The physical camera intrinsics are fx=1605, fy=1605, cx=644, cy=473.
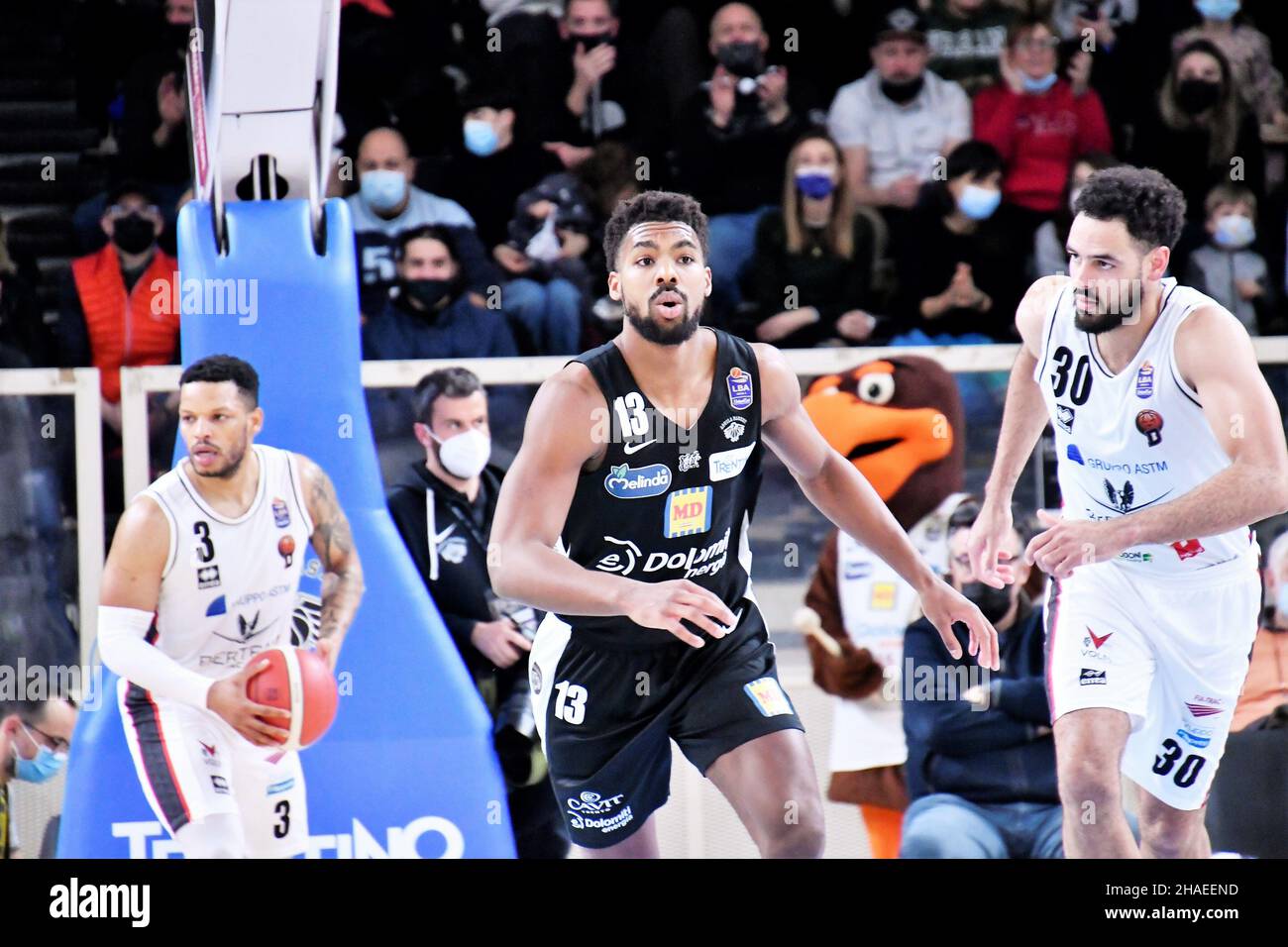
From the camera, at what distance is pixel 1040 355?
176 inches

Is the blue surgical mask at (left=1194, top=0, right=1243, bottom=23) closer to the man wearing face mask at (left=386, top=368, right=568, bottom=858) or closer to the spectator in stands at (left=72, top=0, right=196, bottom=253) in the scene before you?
the man wearing face mask at (left=386, top=368, right=568, bottom=858)

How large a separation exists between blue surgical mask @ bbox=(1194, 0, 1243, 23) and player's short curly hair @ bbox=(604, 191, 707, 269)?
6.82 feet

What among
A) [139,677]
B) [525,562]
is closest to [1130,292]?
[525,562]

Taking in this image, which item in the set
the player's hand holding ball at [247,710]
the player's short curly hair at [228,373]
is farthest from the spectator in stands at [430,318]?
the player's hand holding ball at [247,710]

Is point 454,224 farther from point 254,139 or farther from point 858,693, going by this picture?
point 858,693

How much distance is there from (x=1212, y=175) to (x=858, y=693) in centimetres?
195

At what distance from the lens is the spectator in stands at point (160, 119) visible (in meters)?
4.89

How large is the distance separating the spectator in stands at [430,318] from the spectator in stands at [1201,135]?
2.09m

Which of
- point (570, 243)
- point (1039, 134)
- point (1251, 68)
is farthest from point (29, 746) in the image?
point (1251, 68)

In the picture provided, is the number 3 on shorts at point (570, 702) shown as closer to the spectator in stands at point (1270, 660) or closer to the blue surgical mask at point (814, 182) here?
the blue surgical mask at point (814, 182)

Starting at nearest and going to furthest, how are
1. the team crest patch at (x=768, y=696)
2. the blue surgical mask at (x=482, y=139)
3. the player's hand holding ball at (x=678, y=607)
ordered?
the player's hand holding ball at (x=678, y=607)
the team crest patch at (x=768, y=696)
the blue surgical mask at (x=482, y=139)

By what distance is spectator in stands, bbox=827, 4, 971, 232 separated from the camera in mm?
5074

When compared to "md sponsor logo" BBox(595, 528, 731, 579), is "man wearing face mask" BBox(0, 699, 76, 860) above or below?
below
